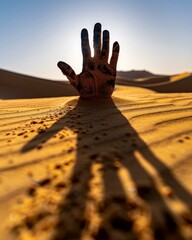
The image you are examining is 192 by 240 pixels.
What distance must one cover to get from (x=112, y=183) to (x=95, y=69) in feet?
7.34

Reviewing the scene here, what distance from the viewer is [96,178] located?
52.7 inches

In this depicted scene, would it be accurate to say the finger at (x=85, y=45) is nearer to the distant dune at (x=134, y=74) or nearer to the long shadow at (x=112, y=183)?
the long shadow at (x=112, y=183)

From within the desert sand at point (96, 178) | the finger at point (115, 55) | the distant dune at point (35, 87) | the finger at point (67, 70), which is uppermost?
the finger at point (115, 55)

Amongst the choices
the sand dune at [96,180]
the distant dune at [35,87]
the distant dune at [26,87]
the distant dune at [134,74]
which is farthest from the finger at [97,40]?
the distant dune at [134,74]

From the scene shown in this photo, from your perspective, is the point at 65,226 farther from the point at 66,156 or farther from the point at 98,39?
the point at 98,39

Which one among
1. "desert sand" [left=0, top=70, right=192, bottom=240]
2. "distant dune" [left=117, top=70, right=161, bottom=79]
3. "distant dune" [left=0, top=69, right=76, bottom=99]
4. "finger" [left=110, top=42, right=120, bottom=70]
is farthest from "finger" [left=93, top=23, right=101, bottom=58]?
"distant dune" [left=117, top=70, right=161, bottom=79]

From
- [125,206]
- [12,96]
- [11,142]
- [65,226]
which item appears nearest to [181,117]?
[11,142]

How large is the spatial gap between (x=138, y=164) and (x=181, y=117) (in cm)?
126

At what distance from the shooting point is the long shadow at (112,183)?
3.25 feet

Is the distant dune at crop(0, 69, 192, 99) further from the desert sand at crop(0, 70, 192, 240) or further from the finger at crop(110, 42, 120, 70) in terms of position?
the desert sand at crop(0, 70, 192, 240)

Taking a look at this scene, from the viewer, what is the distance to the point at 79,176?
4.47ft

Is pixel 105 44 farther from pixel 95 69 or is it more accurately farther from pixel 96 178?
pixel 96 178

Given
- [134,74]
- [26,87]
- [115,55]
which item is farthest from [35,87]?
[134,74]

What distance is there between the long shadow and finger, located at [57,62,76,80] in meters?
1.20
